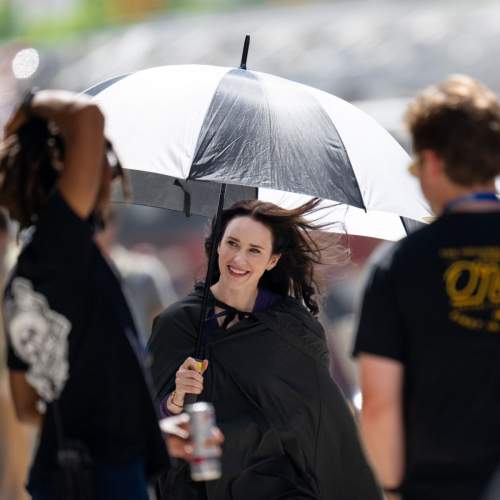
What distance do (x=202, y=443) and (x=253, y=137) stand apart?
4.28ft

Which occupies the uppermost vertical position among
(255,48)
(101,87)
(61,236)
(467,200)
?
(255,48)

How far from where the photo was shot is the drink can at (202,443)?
2.49 meters

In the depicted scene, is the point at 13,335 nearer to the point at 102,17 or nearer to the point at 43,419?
the point at 43,419

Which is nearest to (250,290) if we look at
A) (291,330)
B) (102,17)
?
(291,330)

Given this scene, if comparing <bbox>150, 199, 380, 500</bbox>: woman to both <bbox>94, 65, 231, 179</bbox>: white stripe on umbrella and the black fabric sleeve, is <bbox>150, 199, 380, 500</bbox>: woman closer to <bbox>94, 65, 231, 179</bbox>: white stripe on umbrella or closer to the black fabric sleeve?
<bbox>94, 65, 231, 179</bbox>: white stripe on umbrella

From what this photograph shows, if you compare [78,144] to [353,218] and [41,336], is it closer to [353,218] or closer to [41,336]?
[41,336]

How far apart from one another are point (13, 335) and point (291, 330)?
1.79 metres

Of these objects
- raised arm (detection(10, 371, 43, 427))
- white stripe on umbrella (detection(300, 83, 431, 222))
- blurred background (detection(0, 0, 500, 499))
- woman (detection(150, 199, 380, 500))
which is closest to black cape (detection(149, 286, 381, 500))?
woman (detection(150, 199, 380, 500))

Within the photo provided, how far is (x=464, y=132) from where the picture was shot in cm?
236

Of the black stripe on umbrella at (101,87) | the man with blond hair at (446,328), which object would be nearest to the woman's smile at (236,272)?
the black stripe on umbrella at (101,87)

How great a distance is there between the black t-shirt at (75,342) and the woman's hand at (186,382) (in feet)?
3.85

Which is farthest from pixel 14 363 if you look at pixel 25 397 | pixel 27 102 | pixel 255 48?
pixel 255 48

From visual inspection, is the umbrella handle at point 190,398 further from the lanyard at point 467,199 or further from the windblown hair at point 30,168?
the lanyard at point 467,199

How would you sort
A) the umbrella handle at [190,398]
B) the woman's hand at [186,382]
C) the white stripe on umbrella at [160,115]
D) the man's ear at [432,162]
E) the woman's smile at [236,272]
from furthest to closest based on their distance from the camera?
1. the woman's smile at [236,272]
2. the umbrella handle at [190,398]
3. the woman's hand at [186,382]
4. the white stripe on umbrella at [160,115]
5. the man's ear at [432,162]
